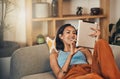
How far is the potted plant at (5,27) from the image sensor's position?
2256 mm

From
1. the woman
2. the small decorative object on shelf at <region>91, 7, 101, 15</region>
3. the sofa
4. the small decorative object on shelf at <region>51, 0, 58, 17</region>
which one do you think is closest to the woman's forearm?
the woman

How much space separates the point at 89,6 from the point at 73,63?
1279 mm

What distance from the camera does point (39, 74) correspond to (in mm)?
1901

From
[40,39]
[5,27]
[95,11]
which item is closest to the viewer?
[5,27]

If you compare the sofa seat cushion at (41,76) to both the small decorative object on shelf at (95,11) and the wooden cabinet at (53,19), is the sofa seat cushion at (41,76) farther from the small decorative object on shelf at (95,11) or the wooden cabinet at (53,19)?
the small decorative object on shelf at (95,11)

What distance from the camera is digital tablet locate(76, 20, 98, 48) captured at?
6.07 ft

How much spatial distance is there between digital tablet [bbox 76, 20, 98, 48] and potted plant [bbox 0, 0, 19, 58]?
0.79 metres

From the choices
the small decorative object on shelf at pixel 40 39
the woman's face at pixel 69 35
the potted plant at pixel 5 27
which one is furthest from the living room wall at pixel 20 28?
the woman's face at pixel 69 35

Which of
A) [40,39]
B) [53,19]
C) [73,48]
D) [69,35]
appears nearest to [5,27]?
[40,39]

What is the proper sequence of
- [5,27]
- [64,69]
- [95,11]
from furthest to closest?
[95,11]
[5,27]
[64,69]

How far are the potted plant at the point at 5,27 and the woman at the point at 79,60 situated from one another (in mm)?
550

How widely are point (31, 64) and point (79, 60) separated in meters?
0.42

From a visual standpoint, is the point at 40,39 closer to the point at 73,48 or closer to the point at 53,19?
Result: the point at 53,19

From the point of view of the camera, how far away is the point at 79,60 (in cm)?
187
